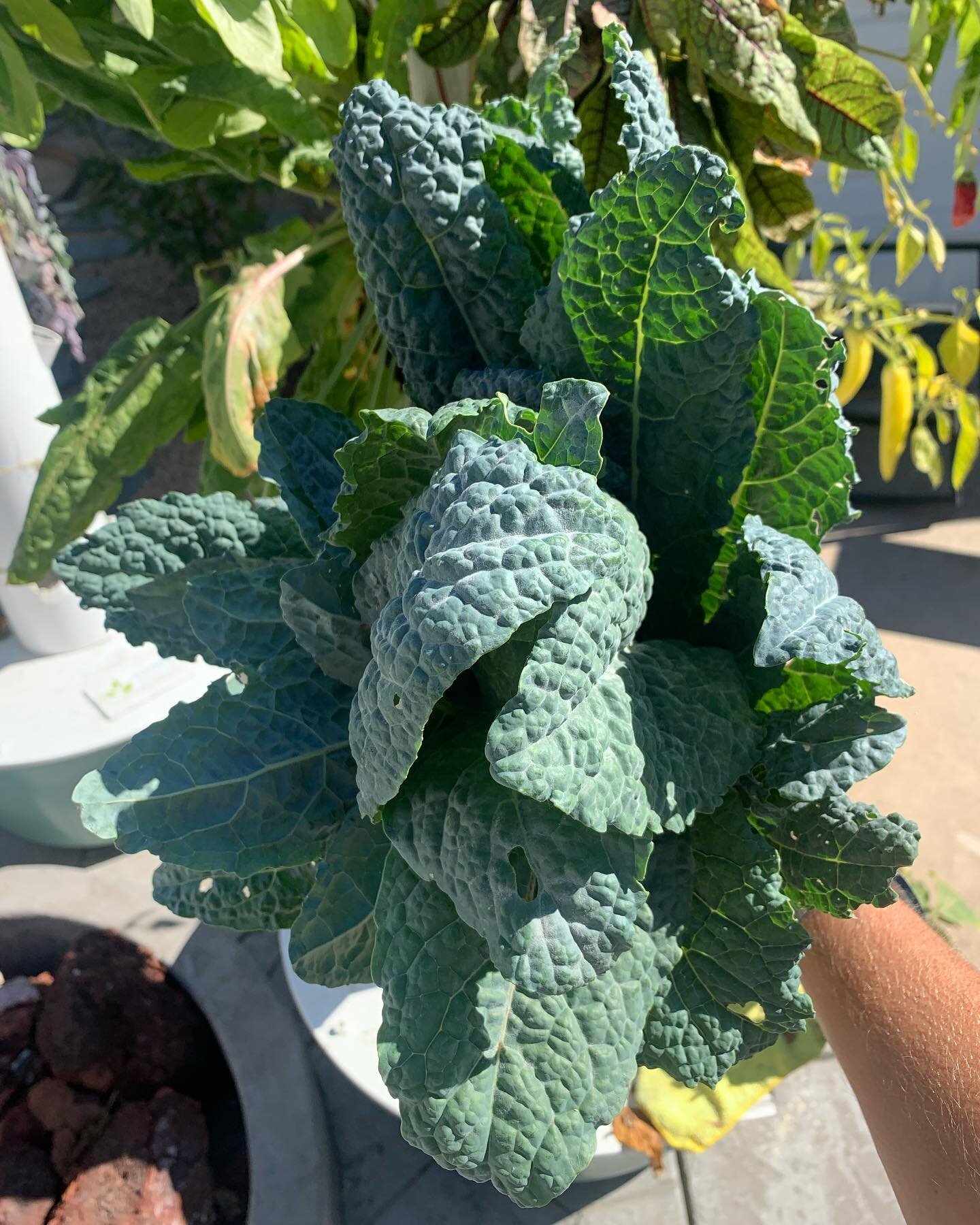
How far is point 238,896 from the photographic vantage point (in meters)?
0.61

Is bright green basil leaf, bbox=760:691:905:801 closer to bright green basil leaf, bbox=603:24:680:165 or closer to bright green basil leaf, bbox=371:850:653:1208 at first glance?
bright green basil leaf, bbox=371:850:653:1208

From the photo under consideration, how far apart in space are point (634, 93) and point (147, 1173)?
1283mm

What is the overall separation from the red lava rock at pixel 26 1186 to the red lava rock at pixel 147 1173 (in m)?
0.02

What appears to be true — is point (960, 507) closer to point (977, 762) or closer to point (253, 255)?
point (977, 762)

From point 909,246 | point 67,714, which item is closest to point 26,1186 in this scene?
point 67,714

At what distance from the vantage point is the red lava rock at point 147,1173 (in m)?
1.05

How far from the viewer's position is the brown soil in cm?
108

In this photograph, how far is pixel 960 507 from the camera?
256 centimetres

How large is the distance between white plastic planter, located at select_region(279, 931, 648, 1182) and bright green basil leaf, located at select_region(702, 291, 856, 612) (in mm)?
650

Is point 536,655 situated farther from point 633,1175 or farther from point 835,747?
point 633,1175

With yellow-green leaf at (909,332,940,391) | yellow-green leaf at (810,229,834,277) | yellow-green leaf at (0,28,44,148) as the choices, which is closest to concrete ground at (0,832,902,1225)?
yellow-green leaf at (0,28,44,148)

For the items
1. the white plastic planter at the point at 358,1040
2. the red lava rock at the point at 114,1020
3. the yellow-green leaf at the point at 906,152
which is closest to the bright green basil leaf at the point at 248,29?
the white plastic planter at the point at 358,1040

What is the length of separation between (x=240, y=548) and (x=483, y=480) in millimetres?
288

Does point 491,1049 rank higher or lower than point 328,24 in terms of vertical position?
lower
